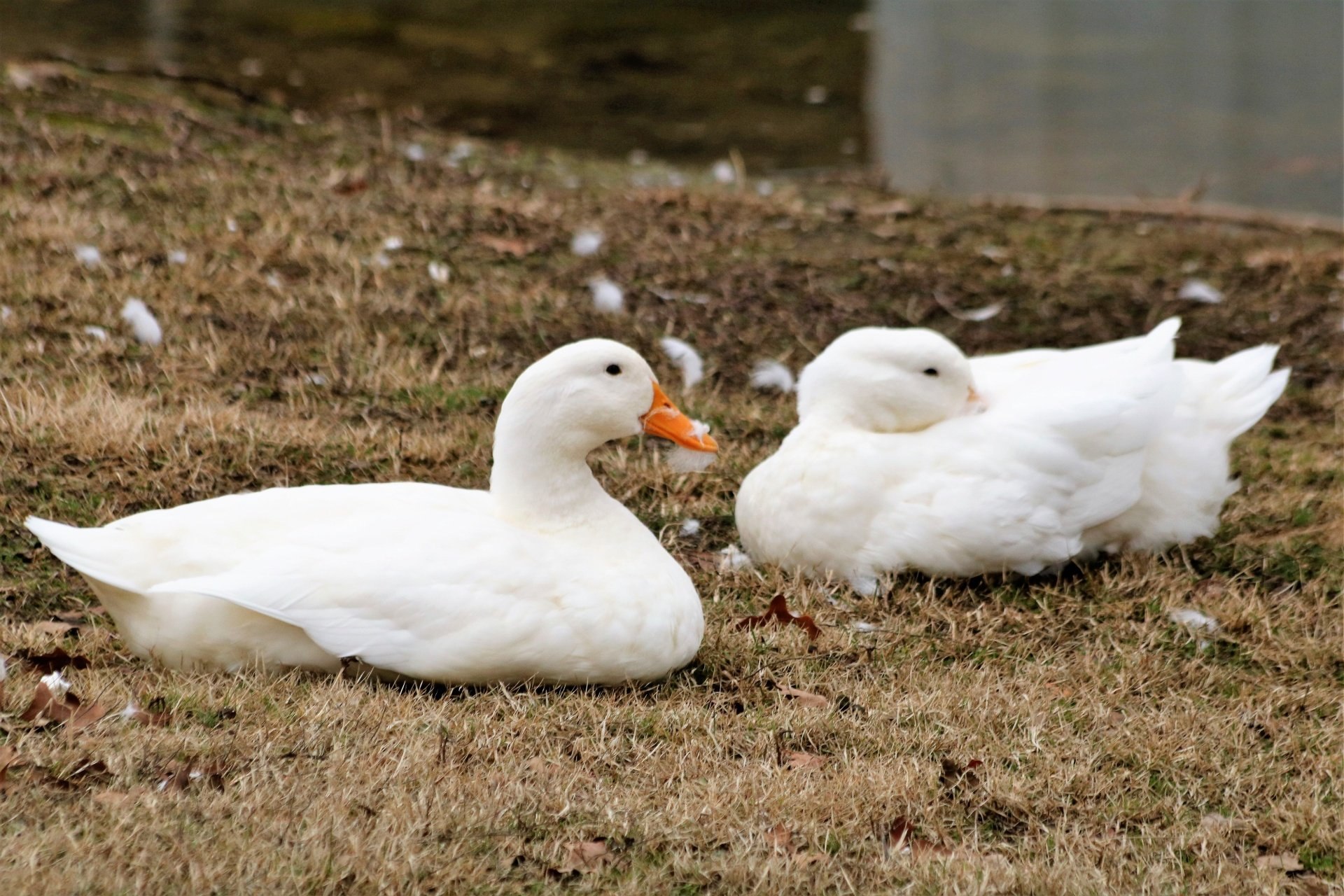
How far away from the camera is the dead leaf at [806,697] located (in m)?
3.90

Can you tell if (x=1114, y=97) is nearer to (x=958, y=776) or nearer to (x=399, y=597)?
(x=958, y=776)

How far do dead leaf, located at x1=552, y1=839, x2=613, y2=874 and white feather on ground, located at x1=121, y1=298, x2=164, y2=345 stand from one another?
3.83 m

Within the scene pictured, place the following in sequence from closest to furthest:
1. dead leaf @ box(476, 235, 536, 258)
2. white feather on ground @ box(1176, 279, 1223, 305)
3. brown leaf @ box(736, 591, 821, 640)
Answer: brown leaf @ box(736, 591, 821, 640) < dead leaf @ box(476, 235, 536, 258) < white feather on ground @ box(1176, 279, 1223, 305)

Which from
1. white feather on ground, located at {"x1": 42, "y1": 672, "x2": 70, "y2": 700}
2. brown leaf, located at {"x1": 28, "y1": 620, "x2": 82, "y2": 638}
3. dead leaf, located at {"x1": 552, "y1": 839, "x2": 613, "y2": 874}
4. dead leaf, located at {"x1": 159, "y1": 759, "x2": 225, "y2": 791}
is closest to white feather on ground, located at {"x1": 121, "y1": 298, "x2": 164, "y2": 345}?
brown leaf, located at {"x1": 28, "y1": 620, "x2": 82, "y2": 638}

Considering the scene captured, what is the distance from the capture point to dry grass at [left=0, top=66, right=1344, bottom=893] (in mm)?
3023

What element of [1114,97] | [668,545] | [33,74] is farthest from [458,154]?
[1114,97]

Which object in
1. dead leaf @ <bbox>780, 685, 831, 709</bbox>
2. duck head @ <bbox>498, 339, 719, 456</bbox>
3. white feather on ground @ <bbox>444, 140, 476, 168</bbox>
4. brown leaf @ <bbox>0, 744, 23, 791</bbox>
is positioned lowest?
dead leaf @ <bbox>780, 685, 831, 709</bbox>

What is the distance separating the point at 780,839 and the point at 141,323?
4.09 metres

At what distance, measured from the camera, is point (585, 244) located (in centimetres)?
771

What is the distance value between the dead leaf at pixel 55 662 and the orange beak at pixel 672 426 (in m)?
1.61

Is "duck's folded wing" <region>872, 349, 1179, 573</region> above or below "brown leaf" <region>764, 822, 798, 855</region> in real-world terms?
above

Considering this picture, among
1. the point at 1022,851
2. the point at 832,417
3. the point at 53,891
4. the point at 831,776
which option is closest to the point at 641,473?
the point at 832,417

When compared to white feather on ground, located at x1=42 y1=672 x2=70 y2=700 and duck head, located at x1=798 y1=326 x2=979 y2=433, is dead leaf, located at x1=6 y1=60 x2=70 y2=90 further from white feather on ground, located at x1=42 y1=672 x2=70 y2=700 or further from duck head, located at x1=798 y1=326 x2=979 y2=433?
white feather on ground, located at x1=42 y1=672 x2=70 y2=700

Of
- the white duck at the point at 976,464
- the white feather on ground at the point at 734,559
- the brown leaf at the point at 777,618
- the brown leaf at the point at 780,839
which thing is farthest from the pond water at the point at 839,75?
the brown leaf at the point at 780,839
